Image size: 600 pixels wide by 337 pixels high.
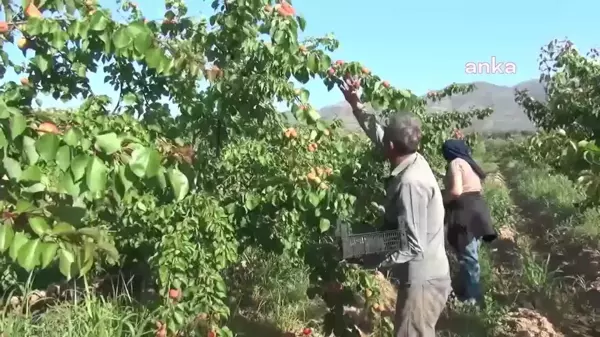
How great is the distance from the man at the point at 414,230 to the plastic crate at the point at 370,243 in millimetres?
29

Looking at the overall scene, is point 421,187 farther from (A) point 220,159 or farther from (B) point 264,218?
(A) point 220,159

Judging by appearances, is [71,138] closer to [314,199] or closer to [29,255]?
[29,255]

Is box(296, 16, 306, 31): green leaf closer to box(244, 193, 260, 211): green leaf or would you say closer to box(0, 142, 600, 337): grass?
box(244, 193, 260, 211): green leaf

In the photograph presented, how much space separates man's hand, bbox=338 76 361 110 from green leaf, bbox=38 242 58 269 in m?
1.88

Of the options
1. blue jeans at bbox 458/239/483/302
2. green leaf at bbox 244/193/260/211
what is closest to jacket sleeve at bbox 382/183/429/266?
green leaf at bbox 244/193/260/211

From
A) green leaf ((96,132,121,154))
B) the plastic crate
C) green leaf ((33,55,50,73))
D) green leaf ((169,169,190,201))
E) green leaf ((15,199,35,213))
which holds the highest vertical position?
green leaf ((33,55,50,73))

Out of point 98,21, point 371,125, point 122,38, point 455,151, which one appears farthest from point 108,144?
point 455,151

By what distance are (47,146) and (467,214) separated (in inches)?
155

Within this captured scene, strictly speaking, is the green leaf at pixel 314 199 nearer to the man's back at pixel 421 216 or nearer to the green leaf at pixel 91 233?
the man's back at pixel 421 216

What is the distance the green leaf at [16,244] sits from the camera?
Result: 1330 millimetres

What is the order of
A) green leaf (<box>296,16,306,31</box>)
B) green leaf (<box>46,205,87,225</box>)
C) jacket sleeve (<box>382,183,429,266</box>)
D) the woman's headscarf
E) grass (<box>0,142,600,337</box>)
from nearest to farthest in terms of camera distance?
1. green leaf (<box>46,205,87,225</box>)
2. jacket sleeve (<box>382,183,429,266</box>)
3. green leaf (<box>296,16,306,31</box>)
4. grass (<box>0,142,600,337</box>)
5. the woman's headscarf

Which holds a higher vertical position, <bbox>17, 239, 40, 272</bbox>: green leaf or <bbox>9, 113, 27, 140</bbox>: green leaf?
<bbox>9, 113, 27, 140</bbox>: green leaf

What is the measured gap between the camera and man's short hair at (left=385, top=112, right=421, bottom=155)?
2.62 metres

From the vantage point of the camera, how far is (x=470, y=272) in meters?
4.84
